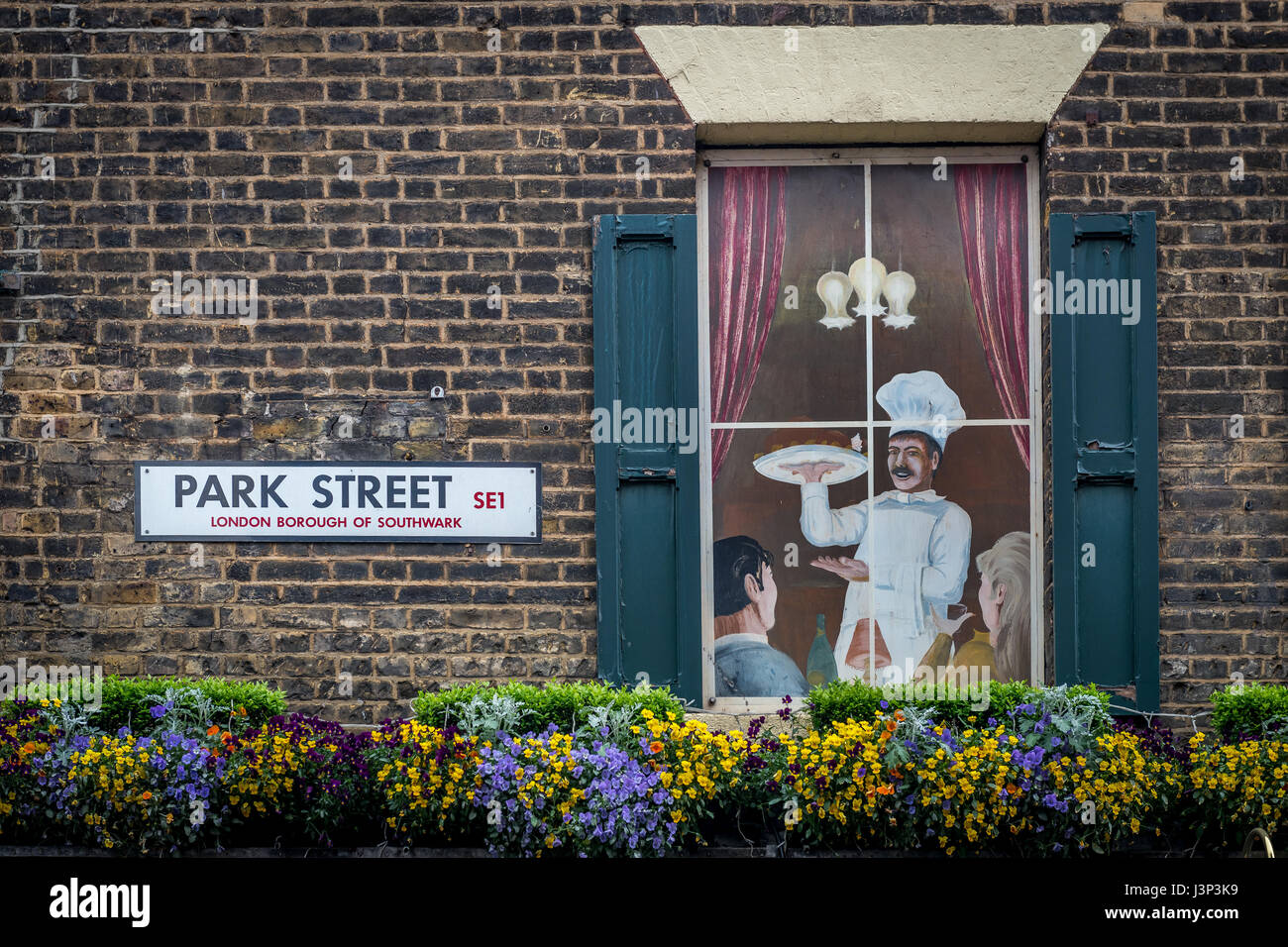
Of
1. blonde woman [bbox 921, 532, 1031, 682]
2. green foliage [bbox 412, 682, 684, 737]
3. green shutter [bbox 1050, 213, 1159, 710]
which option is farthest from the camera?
blonde woman [bbox 921, 532, 1031, 682]

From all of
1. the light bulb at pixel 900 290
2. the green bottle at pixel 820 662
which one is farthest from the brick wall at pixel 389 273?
the green bottle at pixel 820 662

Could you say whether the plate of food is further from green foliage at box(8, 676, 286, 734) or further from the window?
green foliage at box(8, 676, 286, 734)

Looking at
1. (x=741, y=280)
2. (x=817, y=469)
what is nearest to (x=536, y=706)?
(x=817, y=469)

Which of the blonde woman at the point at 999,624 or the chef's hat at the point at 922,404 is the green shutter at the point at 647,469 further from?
the blonde woman at the point at 999,624

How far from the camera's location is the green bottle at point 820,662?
5996 mm

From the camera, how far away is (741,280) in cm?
605

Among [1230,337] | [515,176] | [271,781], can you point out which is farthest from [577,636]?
[1230,337]

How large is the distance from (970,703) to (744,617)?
47.3 inches

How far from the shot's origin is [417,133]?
587cm

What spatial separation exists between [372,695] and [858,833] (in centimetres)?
244

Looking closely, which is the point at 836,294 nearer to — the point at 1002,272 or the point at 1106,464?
the point at 1002,272

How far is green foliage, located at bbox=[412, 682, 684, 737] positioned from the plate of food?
131 centimetres

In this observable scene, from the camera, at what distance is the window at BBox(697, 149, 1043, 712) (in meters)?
6.00

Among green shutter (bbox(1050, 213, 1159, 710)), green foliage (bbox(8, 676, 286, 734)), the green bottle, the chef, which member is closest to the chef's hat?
the chef
